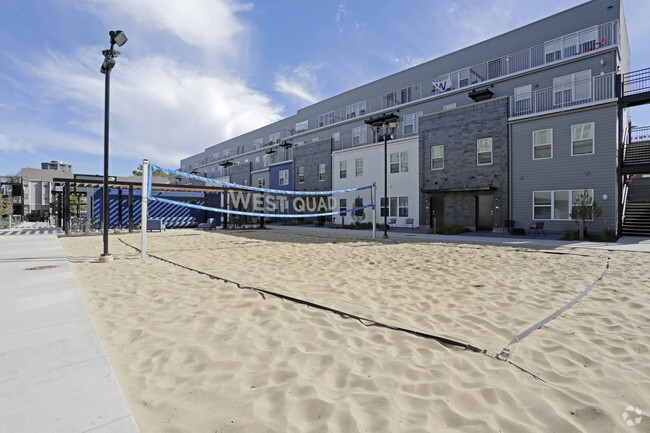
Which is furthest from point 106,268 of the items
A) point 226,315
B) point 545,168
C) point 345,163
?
point 345,163

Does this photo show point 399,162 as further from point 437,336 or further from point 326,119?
point 437,336

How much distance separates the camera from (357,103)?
33.0 meters

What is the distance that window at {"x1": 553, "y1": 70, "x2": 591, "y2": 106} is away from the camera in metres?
18.0

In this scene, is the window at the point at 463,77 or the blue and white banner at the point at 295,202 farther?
the blue and white banner at the point at 295,202

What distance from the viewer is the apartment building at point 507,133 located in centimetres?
1695

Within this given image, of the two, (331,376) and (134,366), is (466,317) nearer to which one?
(331,376)

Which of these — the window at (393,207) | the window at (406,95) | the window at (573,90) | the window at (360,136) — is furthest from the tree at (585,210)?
the window at (360,136)

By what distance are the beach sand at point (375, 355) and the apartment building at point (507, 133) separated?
13909 millimetres

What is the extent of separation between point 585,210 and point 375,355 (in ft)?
55.6

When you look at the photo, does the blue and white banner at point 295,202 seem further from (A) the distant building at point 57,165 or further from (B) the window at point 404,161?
(A) the distant building at point 57,165

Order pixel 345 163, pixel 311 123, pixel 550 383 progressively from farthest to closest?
1. pixel 311 123
2. pixel 345 163
3. pixel 550 383

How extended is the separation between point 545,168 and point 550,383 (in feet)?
64.0

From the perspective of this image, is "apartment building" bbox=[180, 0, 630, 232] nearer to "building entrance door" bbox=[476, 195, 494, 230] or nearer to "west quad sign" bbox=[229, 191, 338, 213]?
"building entrance door" bbox=[476, 195, 494, 230]

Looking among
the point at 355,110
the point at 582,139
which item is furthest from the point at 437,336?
the point at 355,110
